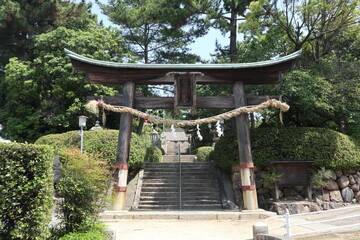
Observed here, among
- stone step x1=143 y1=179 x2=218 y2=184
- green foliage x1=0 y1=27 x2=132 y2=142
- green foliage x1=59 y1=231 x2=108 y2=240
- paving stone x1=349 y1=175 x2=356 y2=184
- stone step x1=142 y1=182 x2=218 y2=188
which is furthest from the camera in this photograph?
green foliage x1=0 y1=27 x2=132 y2=142

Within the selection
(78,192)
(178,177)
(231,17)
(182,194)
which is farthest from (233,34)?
(78,192)

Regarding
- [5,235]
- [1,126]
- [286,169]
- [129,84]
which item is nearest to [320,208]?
[286,169]

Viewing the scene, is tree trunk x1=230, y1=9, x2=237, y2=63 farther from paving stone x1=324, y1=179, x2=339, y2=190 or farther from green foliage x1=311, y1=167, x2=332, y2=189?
paving stone x1=324, y1=179, x2=339, y2=190

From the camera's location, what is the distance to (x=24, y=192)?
16.8 ft

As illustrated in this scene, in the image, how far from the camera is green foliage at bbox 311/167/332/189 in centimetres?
1145

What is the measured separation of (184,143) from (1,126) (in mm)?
16135

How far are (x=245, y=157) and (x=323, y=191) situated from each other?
4.09m

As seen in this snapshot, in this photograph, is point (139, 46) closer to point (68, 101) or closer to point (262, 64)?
point (68, 101)

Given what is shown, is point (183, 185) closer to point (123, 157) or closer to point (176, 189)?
point (176, 189)

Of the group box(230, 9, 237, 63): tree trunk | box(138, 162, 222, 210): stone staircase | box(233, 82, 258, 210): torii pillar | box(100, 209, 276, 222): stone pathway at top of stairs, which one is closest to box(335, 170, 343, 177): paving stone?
box(233, 82, 258, 210): torii pillar

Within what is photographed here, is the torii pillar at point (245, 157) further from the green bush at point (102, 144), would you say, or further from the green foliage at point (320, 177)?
the green bush at point (102, 144)

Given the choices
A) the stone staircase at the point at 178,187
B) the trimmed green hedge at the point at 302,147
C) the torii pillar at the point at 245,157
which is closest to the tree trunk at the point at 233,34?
the trimmed green hedge at the point at 302,147

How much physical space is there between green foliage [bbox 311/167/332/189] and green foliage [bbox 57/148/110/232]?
8804 millimetres

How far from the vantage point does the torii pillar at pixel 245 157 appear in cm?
1041
